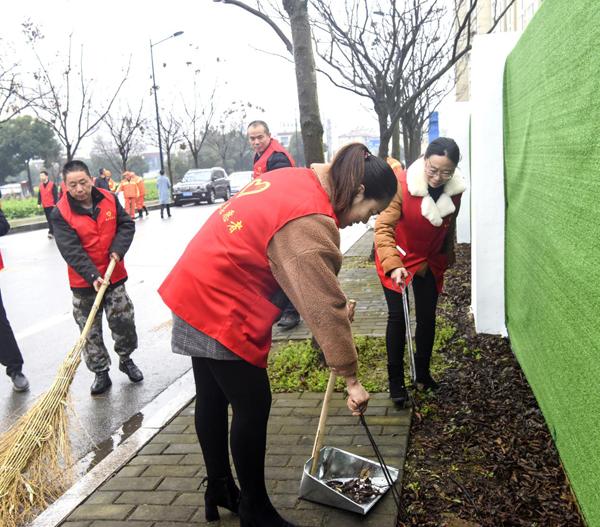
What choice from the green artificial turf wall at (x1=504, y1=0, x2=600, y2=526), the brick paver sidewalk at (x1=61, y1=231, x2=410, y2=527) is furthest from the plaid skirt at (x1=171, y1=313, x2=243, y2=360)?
the green artificial turf wall at (x1=504, y1=0, x2=600, y2=526)

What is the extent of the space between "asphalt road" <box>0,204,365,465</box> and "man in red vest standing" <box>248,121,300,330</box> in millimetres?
1107

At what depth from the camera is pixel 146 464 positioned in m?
3.55

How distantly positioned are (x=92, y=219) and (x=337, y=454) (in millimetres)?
2731

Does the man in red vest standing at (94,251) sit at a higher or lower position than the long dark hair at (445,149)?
lower

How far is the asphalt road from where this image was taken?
4.46 meters

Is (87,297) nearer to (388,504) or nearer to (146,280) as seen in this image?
(388,504)

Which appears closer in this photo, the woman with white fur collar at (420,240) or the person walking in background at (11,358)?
the woman with white fur collar at (420,240)

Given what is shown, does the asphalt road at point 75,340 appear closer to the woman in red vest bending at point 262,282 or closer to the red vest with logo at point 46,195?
the woman in red vest bending at point 262,282

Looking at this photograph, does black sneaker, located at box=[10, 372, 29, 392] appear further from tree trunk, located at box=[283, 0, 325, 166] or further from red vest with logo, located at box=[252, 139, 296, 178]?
tree trunk, located at box=[283, 0, 325, 166]

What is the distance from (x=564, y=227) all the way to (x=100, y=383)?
12.2ft

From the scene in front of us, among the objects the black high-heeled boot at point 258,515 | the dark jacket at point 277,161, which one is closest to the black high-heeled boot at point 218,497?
the black high-heeled boot at point 258,515

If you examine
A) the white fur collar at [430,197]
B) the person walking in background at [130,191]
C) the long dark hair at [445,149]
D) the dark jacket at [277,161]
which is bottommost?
the person walking in background at [130,191]

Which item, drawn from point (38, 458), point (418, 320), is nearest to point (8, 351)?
point (38, 458)

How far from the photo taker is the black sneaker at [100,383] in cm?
504
